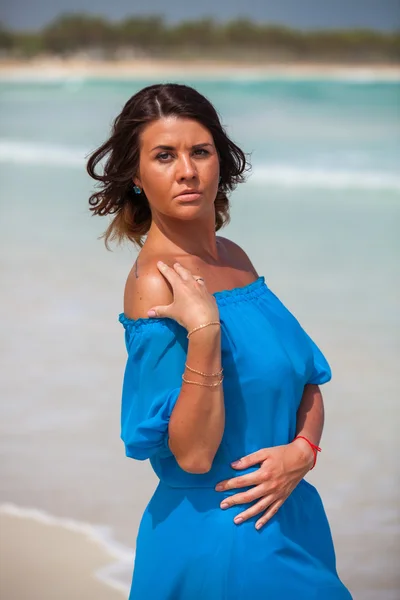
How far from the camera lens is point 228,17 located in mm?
26062

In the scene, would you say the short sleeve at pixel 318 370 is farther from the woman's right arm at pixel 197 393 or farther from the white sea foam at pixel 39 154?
the white sea foam at pixel 39 154

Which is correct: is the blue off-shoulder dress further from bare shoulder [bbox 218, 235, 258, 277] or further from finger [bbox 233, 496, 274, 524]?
bare shoulder [bbox 218, 235, 258, 277]

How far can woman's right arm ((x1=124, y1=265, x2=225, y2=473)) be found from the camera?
1846 millimetres

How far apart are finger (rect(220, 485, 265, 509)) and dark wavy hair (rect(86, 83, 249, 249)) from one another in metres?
0.59

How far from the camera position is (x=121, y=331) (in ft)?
19.2

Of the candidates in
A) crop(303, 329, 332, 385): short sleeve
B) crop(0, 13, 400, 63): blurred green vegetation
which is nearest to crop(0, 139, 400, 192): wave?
crop(303, 329, 332, 385): short sleeve

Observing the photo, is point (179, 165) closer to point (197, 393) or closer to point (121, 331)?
point (197, 393)

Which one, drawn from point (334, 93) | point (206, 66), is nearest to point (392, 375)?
point (334, 93)

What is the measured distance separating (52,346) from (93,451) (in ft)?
4.45

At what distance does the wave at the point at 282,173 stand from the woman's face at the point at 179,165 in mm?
9513

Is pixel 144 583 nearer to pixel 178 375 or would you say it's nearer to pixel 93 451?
pixel 178 375

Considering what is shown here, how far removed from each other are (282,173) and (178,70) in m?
12.4

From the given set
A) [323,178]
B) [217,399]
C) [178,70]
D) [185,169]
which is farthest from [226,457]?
[178,70]

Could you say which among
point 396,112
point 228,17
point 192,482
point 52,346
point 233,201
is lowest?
point 192,482
